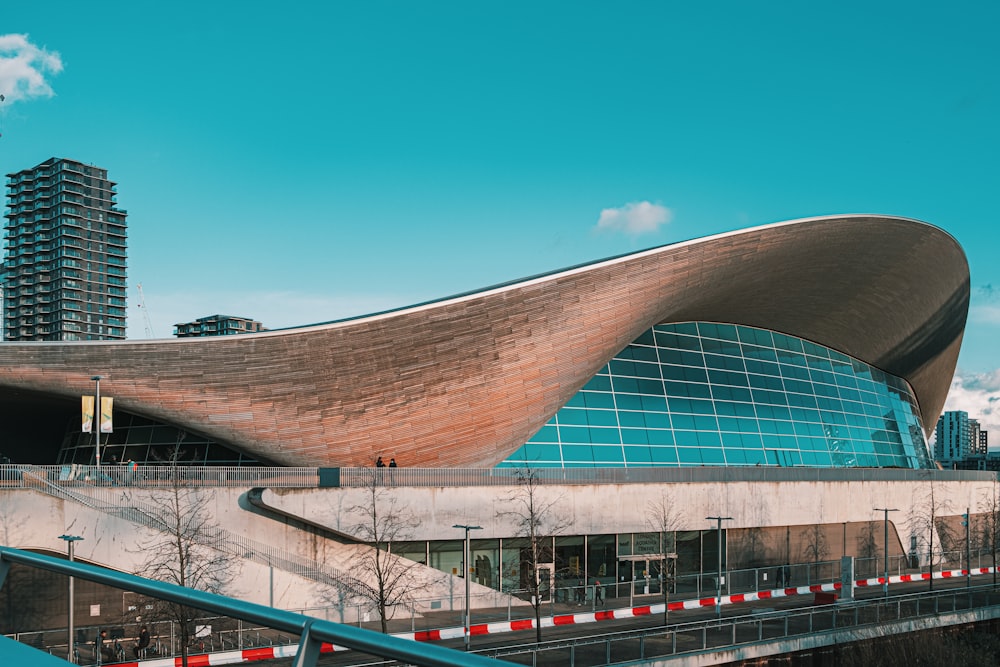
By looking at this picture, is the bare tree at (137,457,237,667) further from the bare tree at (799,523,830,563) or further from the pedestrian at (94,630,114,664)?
the bare tree at (799,523,830,563)

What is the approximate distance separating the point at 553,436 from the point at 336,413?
30.7 feet

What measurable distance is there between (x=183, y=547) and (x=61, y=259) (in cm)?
13035

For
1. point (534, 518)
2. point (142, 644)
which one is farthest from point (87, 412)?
point (534, 518)

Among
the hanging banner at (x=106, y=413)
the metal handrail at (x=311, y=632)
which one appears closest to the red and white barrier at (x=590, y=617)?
the hanging banner at (x=106, y=413)

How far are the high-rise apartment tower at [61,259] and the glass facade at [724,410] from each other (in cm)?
11733

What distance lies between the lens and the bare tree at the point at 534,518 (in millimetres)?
30828

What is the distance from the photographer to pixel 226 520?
27.3m

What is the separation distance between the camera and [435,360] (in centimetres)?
3294

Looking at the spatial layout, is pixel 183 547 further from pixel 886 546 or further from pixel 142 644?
pixel 886 546

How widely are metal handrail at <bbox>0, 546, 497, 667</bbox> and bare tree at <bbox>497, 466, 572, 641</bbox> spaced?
27.7m

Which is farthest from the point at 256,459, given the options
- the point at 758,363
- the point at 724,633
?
the point at 758,363

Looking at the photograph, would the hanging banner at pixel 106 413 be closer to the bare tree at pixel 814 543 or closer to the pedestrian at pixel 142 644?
the pedestrian at pixel 142 644

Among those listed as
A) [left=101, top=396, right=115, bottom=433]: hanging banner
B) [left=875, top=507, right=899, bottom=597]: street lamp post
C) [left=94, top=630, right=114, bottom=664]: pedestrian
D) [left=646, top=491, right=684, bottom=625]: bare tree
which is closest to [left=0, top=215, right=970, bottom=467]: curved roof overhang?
[left=101, top=396, right=115, bottom=433]: hanging banner

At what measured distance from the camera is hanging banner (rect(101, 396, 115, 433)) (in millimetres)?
29244
